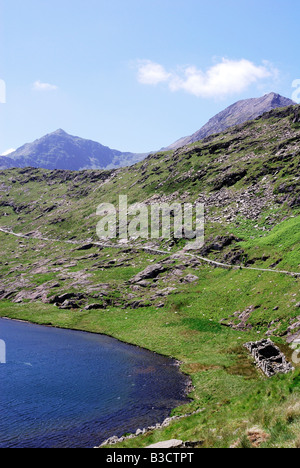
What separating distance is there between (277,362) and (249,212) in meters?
88.8

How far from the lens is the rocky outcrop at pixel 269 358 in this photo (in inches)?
1730

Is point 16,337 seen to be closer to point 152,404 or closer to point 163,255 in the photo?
point 152,404

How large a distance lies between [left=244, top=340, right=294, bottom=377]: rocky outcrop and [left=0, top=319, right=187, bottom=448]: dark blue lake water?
12472 millimetres

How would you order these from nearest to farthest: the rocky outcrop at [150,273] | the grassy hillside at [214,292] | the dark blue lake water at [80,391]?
the grassy hillside at [214,292], the dark blue lake water at [80,391], the rocky outcrop at [150,273]

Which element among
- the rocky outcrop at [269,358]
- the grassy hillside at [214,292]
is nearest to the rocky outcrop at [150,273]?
the grassy hillside at [214,292]

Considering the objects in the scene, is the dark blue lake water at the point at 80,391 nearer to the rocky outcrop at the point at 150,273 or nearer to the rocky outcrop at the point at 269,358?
the rocky outcrop at the point at 269,358

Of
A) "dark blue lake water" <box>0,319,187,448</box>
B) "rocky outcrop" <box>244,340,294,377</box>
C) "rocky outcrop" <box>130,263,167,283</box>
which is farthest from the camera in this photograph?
"rocky outcrop" <box>130,263,167,283</box>

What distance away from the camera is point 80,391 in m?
45.9

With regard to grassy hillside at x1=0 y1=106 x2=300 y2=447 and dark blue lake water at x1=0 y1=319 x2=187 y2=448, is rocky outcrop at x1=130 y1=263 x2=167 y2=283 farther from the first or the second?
dark blue lake water at x1=0 y1=319 x2=187 y2=448

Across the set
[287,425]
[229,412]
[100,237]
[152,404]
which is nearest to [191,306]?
[152,404]

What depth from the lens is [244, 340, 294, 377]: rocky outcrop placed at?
43944 mm

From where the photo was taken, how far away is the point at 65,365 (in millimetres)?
57438

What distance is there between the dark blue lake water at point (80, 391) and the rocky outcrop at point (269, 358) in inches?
491

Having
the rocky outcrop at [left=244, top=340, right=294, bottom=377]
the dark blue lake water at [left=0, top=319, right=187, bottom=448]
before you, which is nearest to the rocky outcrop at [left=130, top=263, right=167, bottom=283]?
the dark blue lake water at [left=0, top=319, right=187, bottom=448]
